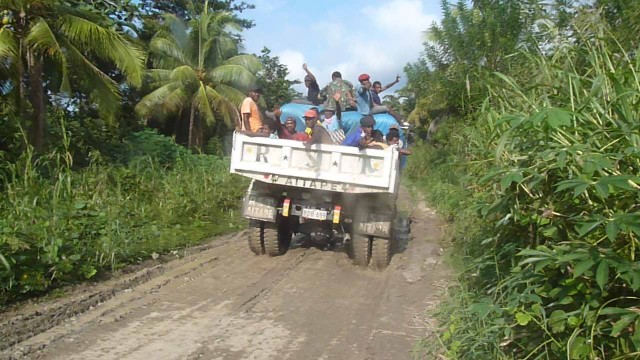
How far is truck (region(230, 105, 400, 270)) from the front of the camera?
7266mm

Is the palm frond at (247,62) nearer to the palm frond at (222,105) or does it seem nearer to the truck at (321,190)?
the palm frond at (222,105)

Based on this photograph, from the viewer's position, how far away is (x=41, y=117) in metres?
12.9

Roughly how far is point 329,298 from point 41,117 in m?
9.36

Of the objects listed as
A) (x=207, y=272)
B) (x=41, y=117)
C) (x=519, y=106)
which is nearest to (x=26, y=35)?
(x=41, y=117)

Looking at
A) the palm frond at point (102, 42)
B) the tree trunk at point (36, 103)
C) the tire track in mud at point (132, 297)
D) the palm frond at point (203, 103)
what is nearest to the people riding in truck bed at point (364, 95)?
the tire track in mud at point (132, 297)

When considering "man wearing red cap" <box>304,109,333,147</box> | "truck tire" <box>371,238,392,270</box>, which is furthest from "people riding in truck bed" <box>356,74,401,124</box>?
"truck tire" <box>371,238,392,270</box>

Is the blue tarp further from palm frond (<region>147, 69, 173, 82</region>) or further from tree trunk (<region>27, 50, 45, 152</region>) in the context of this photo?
palm frond (<region>147, 69, 173, 82</region>)

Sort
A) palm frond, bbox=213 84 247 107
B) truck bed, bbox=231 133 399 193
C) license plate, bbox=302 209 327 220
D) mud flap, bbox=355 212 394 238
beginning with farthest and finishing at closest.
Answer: palm frond, bbox=213 84 247 107, license plate, bbox=302 209 327 220, mud flap, bbox=355 212 394 238, truck bed, bbox=231 133 399 193

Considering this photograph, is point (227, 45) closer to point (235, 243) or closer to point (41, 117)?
point (41, 117)

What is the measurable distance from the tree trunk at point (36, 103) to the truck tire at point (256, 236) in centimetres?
660

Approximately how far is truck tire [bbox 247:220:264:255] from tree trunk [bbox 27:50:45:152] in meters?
6.60

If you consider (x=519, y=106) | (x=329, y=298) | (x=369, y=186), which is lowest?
(x=329, y=298)

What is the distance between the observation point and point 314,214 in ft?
25.5

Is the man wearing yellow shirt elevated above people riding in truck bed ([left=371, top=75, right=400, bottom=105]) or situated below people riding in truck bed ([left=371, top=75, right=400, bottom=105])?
below
